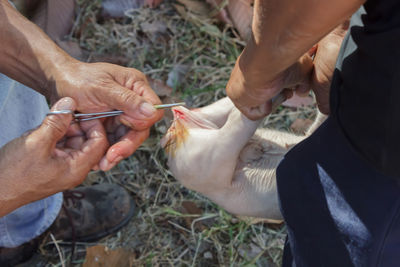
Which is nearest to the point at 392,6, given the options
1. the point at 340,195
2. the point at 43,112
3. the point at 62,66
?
the point at 340,195

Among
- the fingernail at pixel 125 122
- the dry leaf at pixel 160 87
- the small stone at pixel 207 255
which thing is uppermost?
the fingernail at pixel 125 122

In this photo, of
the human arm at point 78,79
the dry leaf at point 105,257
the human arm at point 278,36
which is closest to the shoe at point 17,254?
the dry leaf at point 105,257

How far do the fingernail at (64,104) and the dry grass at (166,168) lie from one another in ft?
2.74

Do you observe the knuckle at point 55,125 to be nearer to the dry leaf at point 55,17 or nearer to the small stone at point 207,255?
the small stone at point 207,255

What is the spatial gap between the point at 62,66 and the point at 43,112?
1.17 feet

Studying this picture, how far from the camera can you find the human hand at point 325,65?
54.5 inches

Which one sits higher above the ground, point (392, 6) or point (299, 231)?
point (392, 6)

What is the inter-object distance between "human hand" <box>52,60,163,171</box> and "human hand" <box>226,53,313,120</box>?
1.15 ft

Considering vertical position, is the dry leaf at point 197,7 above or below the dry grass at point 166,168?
above

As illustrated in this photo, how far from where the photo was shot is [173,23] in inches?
111

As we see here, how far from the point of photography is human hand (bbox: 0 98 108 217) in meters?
1.39

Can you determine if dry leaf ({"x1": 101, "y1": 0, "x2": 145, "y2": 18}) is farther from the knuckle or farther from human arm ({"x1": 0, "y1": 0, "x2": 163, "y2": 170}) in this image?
the knuckle

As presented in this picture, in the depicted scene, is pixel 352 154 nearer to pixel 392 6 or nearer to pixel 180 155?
pixel 392 6

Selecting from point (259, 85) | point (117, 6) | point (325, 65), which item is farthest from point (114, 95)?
point (117, 6)
